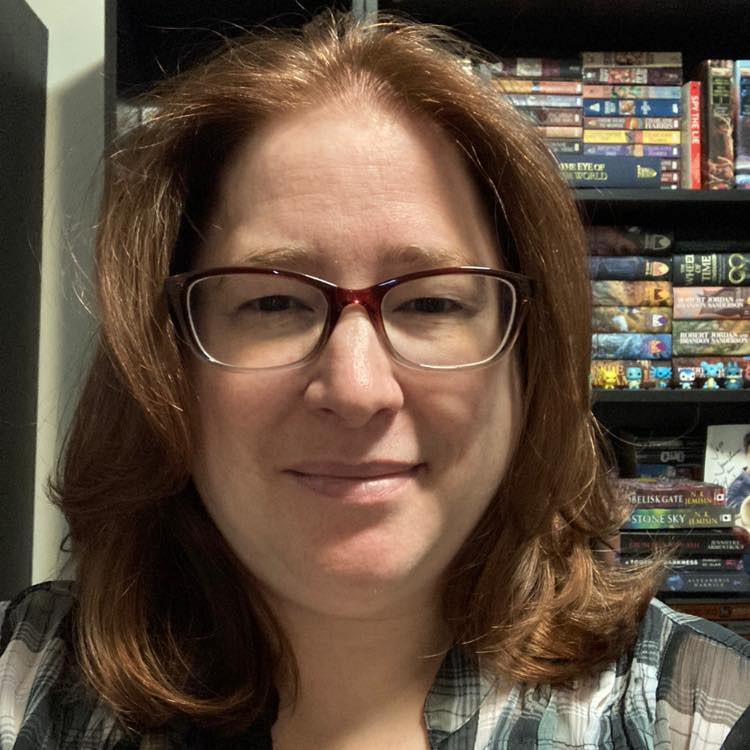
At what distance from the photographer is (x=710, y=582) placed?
1.59 m

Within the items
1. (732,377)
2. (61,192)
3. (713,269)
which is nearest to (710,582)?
(732,377)

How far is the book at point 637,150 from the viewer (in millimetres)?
1560

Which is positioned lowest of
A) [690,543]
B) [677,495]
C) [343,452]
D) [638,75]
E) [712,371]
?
[690,543]

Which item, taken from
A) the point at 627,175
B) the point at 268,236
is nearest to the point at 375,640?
the point at 268,236

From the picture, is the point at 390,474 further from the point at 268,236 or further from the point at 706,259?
the point at 706,259

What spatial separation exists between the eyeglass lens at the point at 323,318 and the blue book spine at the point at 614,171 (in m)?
0.95

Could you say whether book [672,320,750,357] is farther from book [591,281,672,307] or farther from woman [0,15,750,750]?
woman [0,15,750,750]

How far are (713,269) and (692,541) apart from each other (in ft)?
1.94

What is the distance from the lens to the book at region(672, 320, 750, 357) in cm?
159

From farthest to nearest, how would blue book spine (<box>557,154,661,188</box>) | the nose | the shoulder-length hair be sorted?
blue book spine (<box>557,154,661,188</box>) → the shoulder-length hair → the nose

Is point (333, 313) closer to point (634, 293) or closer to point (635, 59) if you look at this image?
point (634, 293)

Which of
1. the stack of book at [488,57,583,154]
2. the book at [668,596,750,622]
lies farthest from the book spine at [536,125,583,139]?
Result: the book at [668,596,750,622]

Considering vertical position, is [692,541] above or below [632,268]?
below

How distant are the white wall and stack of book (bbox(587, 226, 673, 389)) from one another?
1163mm
